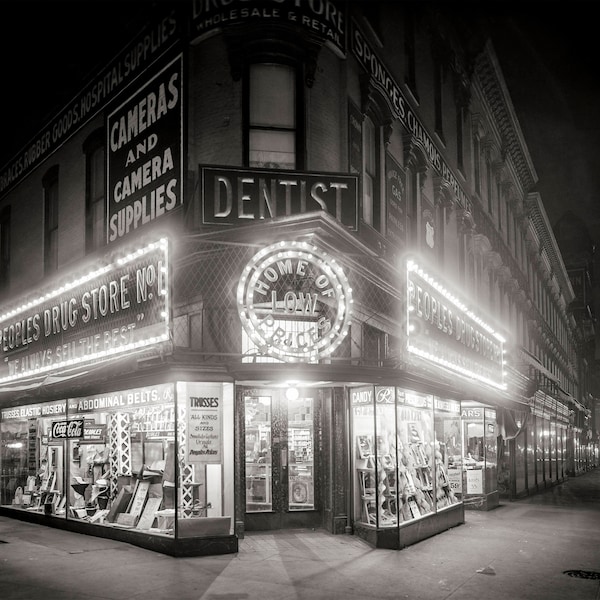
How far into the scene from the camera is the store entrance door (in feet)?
47.4

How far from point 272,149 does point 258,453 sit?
5.82 metres

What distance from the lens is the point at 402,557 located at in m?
12.1

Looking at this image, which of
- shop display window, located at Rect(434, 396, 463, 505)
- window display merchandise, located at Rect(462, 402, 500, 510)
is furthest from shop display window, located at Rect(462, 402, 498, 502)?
shop display window, located at Rect(434, 396, 463, 505)

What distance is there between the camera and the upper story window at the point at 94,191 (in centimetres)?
1764

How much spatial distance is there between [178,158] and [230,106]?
136 cm

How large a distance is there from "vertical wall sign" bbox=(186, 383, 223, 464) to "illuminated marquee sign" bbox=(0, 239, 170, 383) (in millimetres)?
1064

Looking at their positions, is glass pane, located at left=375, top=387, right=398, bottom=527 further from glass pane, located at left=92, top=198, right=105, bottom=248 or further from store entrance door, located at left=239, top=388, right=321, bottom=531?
glass pane, located at left=92, top=198, right=105, bottom=248

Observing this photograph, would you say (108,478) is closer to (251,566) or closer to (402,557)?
(251,566)

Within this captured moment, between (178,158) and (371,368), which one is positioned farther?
(178,158)

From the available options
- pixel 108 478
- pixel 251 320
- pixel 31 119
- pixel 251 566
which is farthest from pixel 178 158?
pixel 31 119

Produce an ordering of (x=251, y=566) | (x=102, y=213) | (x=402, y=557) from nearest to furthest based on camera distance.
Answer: (x=251, y=566), (x=402, y=557), (x=102, y=213)

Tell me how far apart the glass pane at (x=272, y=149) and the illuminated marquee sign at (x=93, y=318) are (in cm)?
275

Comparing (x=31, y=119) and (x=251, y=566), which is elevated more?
(x=31, y=119)

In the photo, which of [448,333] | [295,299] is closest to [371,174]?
[448,333]
